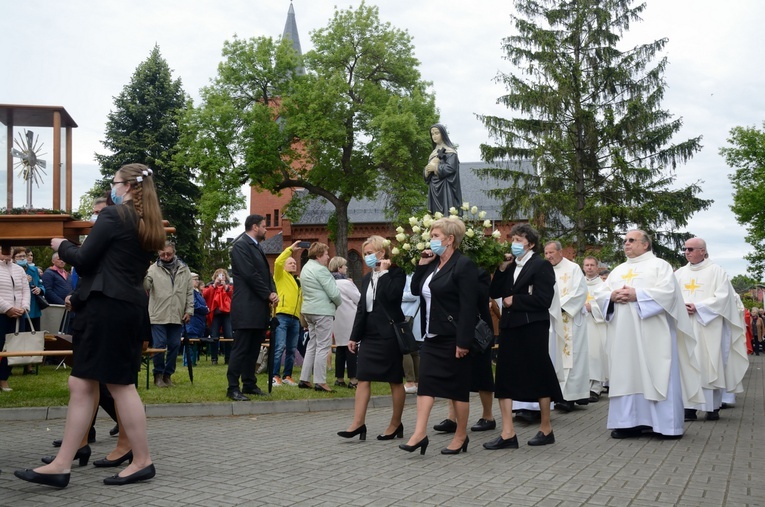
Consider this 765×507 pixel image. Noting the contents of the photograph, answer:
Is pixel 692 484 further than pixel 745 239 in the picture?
No

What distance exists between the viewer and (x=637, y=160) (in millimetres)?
34219

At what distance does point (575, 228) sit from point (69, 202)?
29.2 meters

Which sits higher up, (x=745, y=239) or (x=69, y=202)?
(x=745, y=239)

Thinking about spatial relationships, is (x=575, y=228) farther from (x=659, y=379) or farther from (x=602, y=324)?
(x=659, y=379)

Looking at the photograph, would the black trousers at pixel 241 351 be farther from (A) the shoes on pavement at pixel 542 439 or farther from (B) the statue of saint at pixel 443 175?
(B) the statue of saint at pixel 443 175

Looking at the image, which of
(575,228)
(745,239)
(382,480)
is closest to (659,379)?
(382,480)

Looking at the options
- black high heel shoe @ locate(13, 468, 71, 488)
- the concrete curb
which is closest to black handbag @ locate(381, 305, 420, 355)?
the concrete curb

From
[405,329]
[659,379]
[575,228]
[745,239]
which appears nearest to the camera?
[405,329]

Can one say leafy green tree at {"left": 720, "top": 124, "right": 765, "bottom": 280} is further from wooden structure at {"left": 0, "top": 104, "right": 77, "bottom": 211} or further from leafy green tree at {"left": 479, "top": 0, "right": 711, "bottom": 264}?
wooden structure at {"left": 0, "top": 104, "right": 77, "bottom": 211}

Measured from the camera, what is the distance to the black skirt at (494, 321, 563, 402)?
7646 millimetres

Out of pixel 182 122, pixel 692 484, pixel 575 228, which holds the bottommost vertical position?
pixel 692 484

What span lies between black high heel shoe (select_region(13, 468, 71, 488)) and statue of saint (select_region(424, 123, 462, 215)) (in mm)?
11707

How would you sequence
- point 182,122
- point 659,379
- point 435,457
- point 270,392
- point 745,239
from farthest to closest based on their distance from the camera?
point 745,239 → point 182,122 → point 270,392 → point 659,379 → point 435,457

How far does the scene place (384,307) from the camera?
25.6ft
